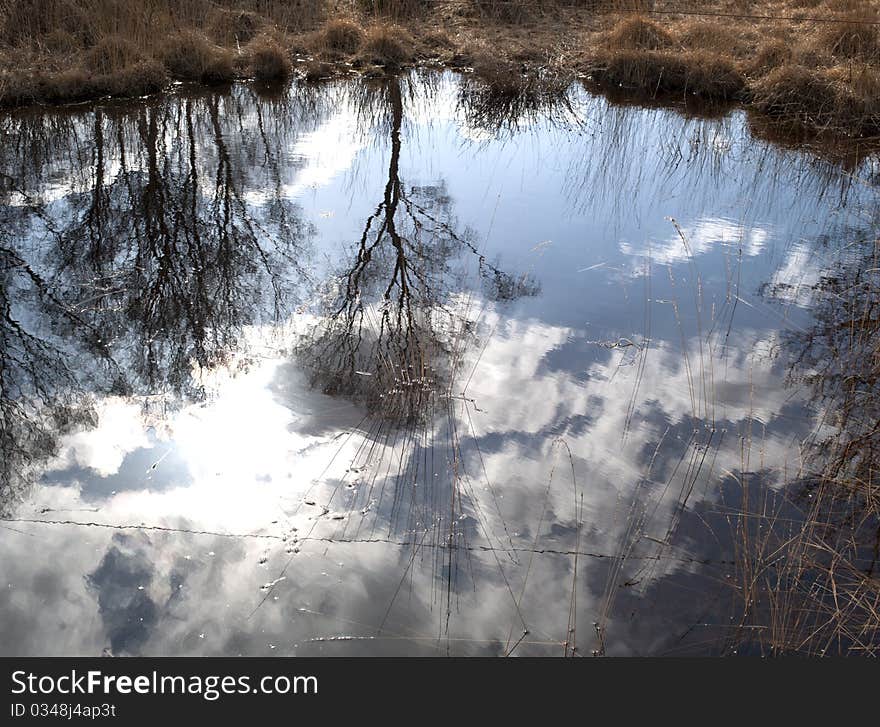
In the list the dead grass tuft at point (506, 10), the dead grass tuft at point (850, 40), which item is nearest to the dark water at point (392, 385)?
the dead grass tuft at point (850, 40)

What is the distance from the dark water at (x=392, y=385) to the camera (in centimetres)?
275

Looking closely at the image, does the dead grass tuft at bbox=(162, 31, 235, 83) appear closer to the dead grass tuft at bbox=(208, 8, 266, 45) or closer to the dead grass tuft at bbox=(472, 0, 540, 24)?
the dead grass tuft at bbox=(208, 8, 266, 45)

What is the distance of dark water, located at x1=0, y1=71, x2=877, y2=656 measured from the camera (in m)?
2.75

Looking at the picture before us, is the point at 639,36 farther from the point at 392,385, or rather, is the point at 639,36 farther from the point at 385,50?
the point at 392,385

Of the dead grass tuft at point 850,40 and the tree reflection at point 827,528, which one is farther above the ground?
the dead grass tuft at point 850,40

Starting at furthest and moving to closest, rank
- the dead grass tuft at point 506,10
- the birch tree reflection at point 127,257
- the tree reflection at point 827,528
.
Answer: the dead grass tuft at point 506,10
the birch tree reflection at point 127,257
the tree reflection at point 827,528

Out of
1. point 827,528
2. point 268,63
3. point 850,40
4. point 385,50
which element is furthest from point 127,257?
point 850,40

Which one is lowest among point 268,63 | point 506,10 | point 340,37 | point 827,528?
point 827,528

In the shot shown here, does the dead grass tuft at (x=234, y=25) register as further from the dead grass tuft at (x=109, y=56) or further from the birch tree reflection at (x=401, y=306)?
the birch tree reflection at (x=401, y=306)

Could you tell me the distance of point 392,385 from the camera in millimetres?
3822

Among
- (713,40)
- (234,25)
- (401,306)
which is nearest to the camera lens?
(401,306)

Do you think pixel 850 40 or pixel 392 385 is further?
pixel 850 40

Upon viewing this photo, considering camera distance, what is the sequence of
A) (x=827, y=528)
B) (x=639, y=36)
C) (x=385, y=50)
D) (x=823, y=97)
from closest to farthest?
(x=827, y=528), (x=823, y=97), (x=639, y=36), (x=385, y=50)

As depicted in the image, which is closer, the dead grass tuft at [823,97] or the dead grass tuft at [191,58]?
the dead grass tuft at [823,97]
